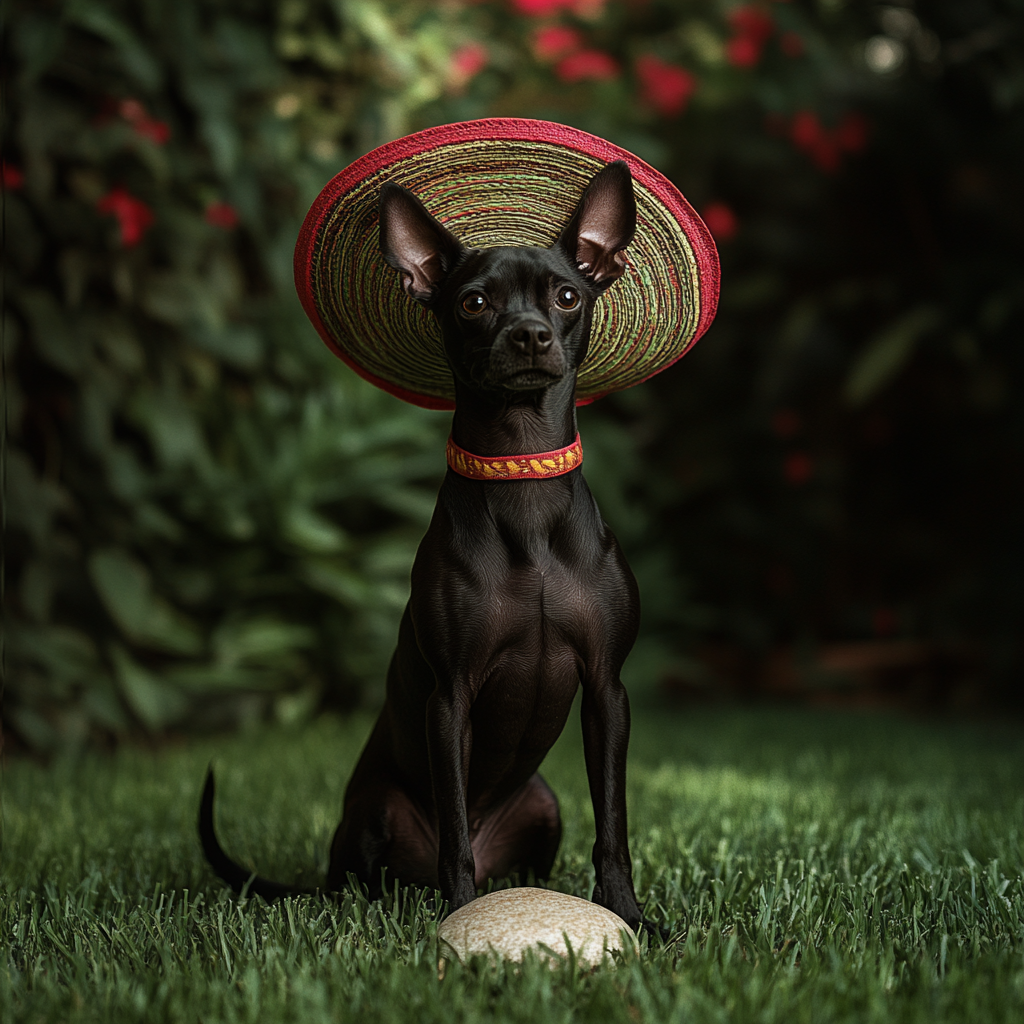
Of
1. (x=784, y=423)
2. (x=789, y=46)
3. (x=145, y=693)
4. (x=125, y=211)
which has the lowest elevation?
(x=145, y=693)

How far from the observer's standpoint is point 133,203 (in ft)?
13.5

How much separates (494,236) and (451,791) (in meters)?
1.14

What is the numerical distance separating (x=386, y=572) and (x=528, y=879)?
294cm

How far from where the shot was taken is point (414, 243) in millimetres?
1970

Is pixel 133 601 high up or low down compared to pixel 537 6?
down

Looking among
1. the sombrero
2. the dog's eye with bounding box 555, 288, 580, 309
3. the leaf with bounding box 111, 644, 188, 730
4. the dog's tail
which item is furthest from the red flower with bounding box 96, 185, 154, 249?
the dog's eye with bounding box 555, 288, 580, 309

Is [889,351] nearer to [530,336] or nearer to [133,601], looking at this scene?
[133,601]

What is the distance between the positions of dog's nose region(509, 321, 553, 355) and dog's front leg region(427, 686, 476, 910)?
2.11ft

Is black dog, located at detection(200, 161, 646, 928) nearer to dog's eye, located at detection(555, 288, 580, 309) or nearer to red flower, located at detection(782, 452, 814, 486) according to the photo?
dog's eye, located at detection(555, 288, 580, 309)

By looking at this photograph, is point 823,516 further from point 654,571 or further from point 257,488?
point 257,488

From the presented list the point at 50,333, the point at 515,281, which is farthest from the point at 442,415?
the point at 515,281

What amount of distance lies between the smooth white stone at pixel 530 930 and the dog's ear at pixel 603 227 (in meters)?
1.18

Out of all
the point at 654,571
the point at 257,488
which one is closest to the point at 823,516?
the point at 654,571

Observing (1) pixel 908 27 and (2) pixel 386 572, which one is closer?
(2) pixel 386 572
